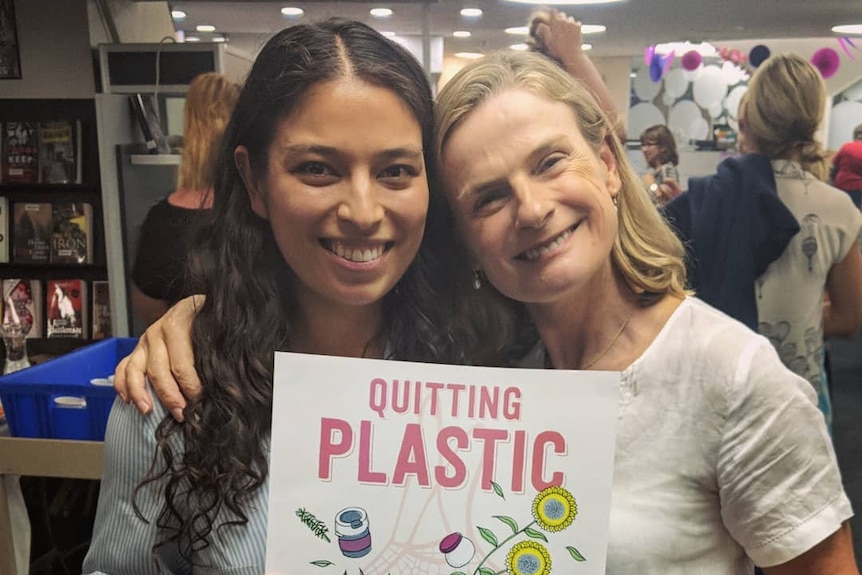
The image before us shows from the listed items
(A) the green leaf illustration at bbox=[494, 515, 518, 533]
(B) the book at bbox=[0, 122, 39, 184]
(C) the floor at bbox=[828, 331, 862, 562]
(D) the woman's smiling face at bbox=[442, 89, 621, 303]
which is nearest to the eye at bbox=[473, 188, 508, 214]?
(D) the woman's smiling face at bbox=[442, 89, 621, 303]

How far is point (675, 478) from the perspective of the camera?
2.90ft

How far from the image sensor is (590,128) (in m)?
0.92

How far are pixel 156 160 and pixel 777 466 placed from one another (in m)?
1.40

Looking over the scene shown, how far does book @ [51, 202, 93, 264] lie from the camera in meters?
3.04

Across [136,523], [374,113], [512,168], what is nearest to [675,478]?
[512,168]

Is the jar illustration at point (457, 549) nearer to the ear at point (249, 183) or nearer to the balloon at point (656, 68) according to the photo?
the ear at point (249, 183)

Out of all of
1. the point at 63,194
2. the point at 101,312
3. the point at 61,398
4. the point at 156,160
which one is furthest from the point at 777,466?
the point at 63,194

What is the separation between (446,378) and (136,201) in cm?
108

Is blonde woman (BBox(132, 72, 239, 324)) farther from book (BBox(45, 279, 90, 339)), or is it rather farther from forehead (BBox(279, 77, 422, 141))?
book (BBox(45, 279, 90, 339))

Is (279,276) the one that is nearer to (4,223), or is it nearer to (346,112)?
(346,112)

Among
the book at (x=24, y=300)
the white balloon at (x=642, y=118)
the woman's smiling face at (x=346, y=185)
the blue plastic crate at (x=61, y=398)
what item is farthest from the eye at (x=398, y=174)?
the book at (x=24, y=300)

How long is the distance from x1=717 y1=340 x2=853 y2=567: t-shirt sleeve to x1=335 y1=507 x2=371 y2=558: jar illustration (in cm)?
44

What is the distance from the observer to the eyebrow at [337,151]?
2.94 ft

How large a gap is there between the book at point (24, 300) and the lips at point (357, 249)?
7.98 feet
